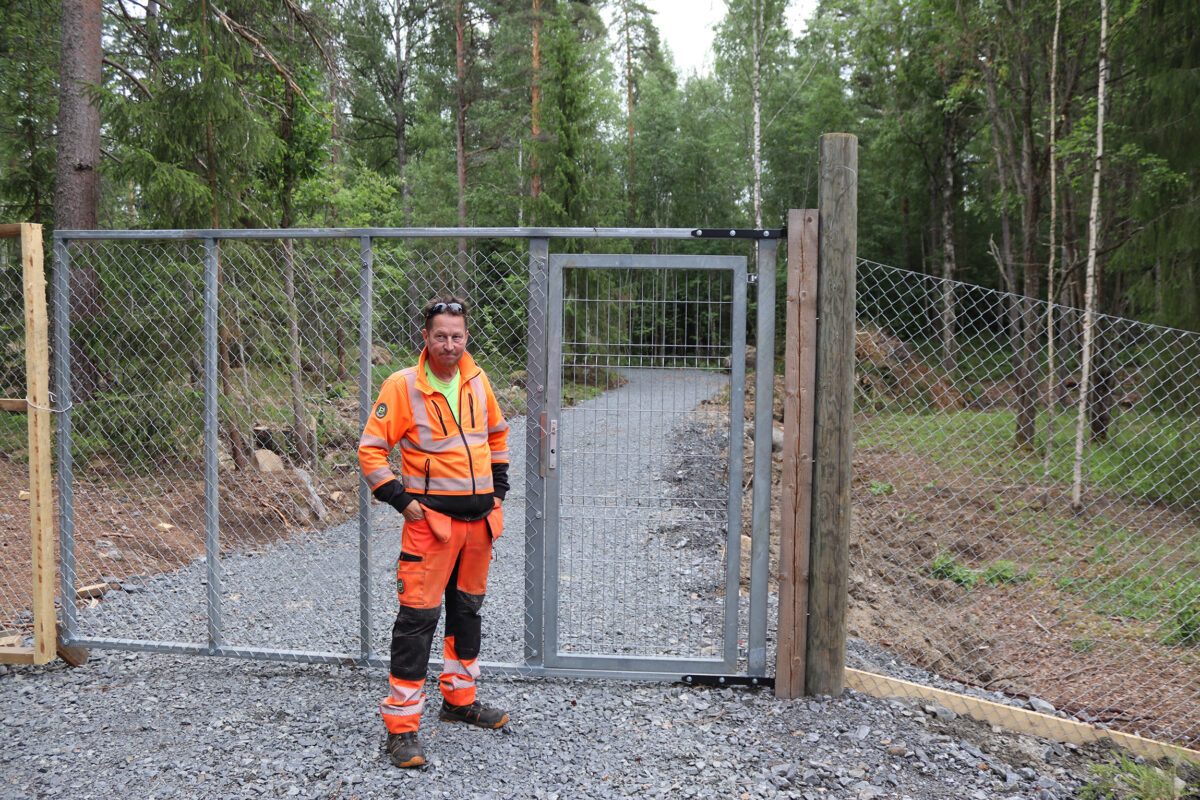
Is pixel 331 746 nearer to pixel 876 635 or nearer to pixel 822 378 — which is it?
pixel 822 378

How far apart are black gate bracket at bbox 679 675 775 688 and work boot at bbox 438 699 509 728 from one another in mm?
996

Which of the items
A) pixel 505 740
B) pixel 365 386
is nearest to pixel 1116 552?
pixel 505 740

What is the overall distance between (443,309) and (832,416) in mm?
1961

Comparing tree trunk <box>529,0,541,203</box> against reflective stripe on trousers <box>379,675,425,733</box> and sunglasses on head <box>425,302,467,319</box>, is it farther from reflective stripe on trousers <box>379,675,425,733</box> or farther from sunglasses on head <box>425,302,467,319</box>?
reflective stripe on trousers <box>379,675,425,733</box>

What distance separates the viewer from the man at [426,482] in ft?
11.3

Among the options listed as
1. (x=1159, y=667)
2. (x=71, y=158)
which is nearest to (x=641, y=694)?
(x=1159, y=667)

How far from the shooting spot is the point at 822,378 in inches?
154

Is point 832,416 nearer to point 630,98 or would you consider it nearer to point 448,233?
point 448,233

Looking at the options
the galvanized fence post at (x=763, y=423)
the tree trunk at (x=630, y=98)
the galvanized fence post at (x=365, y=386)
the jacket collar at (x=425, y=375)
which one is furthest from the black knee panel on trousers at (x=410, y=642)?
the tree trunk at (x=630, y=98)

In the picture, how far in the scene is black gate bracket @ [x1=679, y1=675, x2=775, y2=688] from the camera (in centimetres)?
409

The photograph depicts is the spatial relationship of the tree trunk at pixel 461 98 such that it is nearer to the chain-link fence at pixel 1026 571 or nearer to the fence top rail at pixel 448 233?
the chain-link fence at pixel 1026 571

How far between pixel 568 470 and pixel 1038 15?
483 inches

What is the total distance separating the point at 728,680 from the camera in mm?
4109

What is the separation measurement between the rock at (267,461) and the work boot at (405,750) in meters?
5.83
